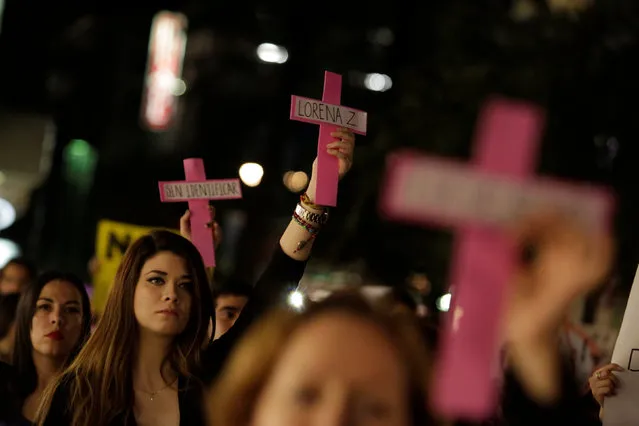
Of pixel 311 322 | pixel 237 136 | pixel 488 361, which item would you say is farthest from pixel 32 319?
pixel 237 136

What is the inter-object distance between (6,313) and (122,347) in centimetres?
218

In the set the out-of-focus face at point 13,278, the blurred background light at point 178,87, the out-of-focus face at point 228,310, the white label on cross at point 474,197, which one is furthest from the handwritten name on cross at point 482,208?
the blurred background light at point 178,87

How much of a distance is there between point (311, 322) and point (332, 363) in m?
0.13

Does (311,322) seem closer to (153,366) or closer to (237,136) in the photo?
(153,366)

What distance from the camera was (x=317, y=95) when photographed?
13.4 meters

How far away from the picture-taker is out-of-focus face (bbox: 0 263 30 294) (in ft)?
19.4

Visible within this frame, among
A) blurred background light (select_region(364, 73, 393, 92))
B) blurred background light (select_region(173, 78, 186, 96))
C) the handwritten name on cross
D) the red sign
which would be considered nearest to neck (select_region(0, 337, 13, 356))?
the handwritten name on cross

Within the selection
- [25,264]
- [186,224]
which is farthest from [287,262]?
[25,264]

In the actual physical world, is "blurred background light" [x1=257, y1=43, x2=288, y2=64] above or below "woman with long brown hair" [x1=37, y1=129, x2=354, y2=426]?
above

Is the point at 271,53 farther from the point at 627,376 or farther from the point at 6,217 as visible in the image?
the point at 627,376

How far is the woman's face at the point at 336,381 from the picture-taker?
1533mm

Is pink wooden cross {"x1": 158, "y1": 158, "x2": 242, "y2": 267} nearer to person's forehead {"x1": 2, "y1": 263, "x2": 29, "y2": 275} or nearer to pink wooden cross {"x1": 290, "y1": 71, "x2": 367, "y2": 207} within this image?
pink wooden cross {"x1": 290, "y1": 71, "x2": 367, "y2": 207}

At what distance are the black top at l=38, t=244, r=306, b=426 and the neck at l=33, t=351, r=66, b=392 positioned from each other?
817mm

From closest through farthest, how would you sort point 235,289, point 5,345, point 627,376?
point 627,376 → point 235,289 → point 5,345
